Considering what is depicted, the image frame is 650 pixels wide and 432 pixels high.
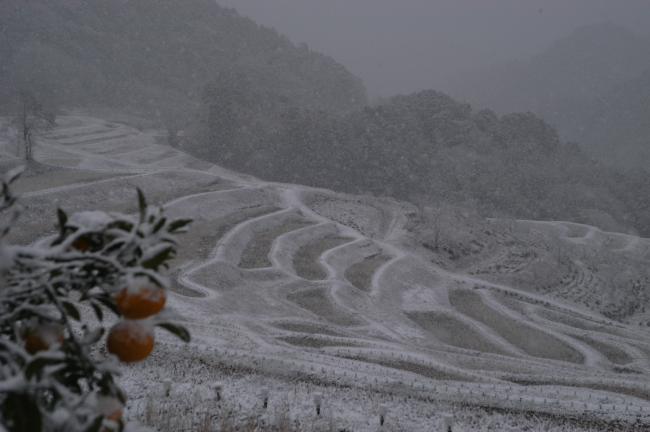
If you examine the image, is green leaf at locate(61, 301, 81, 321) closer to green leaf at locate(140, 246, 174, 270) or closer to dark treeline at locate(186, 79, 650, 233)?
green leaf at locate(140, 246, 174, 270)

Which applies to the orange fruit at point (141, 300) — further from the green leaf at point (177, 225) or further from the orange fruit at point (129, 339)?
the green leaf at point (177, 225)

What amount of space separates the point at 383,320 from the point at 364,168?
49.3 metres

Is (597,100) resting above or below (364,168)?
above

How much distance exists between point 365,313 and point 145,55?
112760mm

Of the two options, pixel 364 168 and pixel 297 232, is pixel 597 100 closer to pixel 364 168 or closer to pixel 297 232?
pixel 364 168

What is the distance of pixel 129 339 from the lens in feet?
7.36

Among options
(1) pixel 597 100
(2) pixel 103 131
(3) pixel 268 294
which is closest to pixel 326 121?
(2) pixel 103 131

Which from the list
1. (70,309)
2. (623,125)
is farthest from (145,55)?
(623,125)

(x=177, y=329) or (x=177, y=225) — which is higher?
(x=177, y=225)

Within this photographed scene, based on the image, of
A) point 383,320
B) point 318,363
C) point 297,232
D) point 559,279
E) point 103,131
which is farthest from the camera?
point 103,131

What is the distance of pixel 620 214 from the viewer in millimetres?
71812

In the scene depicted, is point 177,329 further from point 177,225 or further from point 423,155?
point 423,155

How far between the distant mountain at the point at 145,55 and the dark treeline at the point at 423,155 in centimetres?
1872

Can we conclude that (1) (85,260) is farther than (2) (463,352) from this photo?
No
